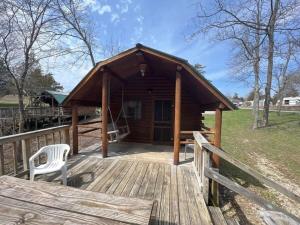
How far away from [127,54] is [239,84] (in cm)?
1538

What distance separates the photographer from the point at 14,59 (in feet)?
29.5

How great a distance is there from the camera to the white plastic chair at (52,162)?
Answer: 3144 mm

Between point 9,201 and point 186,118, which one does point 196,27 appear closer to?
point 186,118

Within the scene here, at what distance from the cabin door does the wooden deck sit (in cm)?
241

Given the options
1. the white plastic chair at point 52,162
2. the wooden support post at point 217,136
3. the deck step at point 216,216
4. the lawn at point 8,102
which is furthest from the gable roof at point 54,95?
the deck step at point 216,216

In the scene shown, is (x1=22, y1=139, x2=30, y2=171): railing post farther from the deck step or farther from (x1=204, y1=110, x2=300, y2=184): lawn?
(x1=204, y1=110, x2=300, y2=184): lawn

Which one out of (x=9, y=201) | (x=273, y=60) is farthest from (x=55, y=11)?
(x=273, y=60)

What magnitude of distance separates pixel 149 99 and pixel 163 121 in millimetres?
1018

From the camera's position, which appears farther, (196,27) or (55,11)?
(196,27)

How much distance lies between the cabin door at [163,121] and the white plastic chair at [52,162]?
398 cm

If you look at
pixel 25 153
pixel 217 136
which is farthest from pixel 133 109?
pixel 25 153

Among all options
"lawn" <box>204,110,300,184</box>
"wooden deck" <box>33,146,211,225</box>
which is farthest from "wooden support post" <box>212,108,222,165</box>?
"lawn" <box>204,110,300,184</box>

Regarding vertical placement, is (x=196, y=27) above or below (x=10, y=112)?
above

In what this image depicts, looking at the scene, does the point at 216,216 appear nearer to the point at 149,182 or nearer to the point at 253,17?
the point at 149,182
